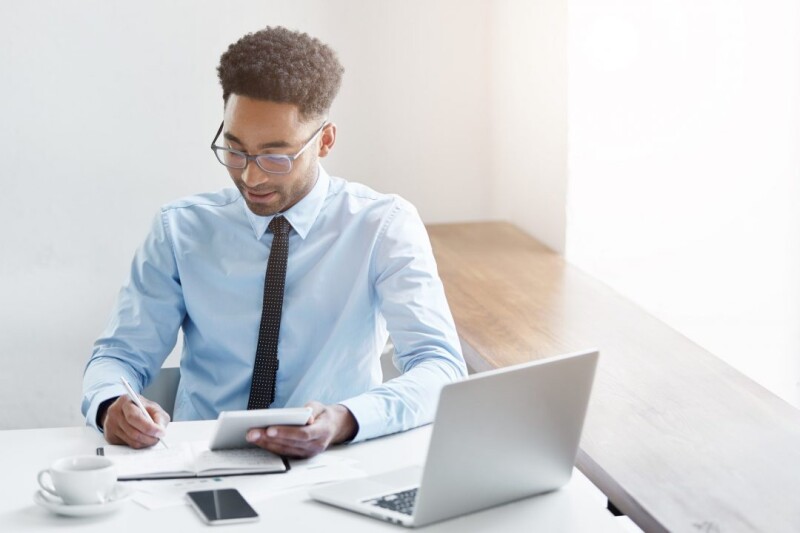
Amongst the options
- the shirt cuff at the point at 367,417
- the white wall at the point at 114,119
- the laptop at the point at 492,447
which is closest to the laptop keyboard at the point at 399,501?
the laptop at the point at 492,447

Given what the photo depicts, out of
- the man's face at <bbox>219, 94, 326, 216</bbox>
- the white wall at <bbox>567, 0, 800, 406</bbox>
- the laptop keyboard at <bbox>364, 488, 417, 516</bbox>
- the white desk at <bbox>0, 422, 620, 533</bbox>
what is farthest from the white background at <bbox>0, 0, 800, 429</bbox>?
the laptop keyboard at <bbox>364, 488, 417, 516</bbox>

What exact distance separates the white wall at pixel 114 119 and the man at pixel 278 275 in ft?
4.34

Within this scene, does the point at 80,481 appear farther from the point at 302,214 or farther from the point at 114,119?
the point at 114,119

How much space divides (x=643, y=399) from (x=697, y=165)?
1.19 metres

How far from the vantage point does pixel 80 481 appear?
1515 mm

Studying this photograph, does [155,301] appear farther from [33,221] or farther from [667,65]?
[667,65]

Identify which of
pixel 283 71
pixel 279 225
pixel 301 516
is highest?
pixel 283 71

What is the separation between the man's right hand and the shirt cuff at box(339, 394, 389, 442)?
0.30 m

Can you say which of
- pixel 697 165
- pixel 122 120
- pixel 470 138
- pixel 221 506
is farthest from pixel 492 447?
pixel 470 138

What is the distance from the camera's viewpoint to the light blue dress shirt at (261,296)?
2.21 meters

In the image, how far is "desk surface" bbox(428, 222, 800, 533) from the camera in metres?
1.77

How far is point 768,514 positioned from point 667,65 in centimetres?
187

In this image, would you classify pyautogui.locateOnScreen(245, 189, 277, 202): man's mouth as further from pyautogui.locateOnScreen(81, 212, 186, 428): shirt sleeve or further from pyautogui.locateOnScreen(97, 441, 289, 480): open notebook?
pyautogui.locateOnScreen(97, 441, 289, 480): open notebook

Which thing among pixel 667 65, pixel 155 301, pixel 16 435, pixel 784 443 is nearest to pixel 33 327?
pixel 155 301
